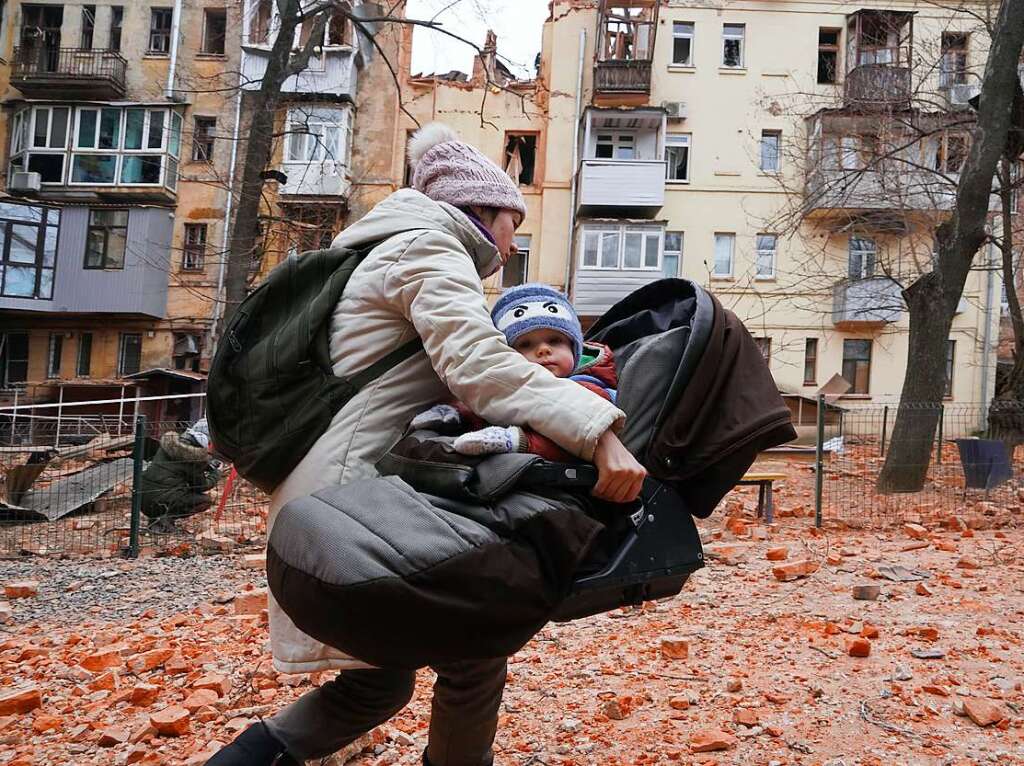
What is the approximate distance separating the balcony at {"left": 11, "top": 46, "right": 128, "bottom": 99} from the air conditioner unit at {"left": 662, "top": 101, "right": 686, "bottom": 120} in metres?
18.6

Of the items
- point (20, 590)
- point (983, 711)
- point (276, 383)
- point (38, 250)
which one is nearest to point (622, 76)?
point (38, 250)

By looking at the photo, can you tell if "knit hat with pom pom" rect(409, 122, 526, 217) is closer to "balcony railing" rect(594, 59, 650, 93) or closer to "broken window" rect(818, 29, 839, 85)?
"balcony railing" rect(594, 59, 650, 93)

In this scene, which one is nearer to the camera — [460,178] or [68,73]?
[460,178]

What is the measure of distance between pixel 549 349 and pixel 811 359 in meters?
25.7

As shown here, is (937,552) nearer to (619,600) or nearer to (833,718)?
(833,718)

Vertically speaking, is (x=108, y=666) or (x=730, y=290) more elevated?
(x=730, y=290)

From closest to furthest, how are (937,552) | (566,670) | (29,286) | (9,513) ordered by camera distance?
(566,670), (937,552), (9,513), (29,286)

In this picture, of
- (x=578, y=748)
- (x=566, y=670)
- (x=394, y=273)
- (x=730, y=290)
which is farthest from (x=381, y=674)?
(x=730, y=290)

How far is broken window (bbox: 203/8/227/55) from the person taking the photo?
2712 centimetres

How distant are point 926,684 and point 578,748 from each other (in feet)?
6.00

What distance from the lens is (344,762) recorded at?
315 cm

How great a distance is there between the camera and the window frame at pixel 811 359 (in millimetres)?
25766

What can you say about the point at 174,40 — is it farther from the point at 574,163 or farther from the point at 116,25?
the point at 574,163

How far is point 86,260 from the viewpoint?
26.1 metres
